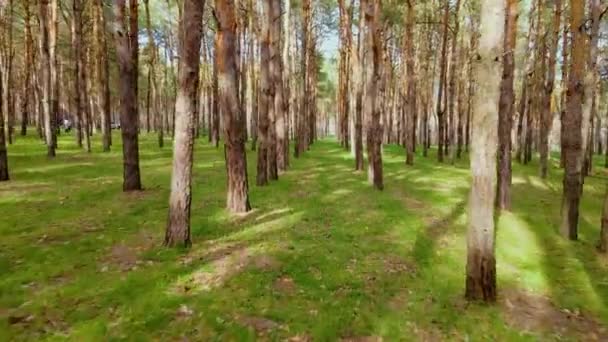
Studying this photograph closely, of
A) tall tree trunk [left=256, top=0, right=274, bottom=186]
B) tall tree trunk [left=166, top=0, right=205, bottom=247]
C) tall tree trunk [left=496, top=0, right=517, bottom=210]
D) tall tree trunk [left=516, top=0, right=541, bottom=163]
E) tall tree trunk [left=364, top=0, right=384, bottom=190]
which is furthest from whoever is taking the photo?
tall tree trunk [left=516, top=0, right=541, bottom=163]

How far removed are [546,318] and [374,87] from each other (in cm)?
1074

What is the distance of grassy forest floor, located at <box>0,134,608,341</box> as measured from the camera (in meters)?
5.65

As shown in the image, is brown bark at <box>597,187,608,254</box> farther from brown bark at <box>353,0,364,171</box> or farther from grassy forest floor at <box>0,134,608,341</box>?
brown bark at <box>353,0,364,171</box>

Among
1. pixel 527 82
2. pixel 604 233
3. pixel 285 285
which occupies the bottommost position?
pixel 285 285

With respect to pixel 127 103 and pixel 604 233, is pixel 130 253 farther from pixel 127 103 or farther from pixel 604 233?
pixel 604 233

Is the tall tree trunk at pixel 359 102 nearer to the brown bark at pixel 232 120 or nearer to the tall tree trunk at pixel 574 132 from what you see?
the brown bark at pixel 232 120

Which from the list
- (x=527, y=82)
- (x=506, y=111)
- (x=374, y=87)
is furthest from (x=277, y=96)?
(x=527, y=82)

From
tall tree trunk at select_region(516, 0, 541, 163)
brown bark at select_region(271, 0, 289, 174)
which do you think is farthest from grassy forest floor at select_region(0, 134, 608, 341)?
tall tree trunk at select_region(516, 0, 541, 163)

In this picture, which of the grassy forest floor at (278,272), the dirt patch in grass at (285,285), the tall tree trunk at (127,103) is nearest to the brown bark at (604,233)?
the grassy forest floor at (278,272)

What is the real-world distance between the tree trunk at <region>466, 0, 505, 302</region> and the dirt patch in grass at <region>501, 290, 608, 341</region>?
781 millimetres

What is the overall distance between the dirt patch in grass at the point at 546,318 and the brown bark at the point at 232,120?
636 centimetres

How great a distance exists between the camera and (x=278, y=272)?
7164mm

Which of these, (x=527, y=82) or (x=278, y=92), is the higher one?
(x=527, y=82)

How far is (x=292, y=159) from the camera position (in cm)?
2433
